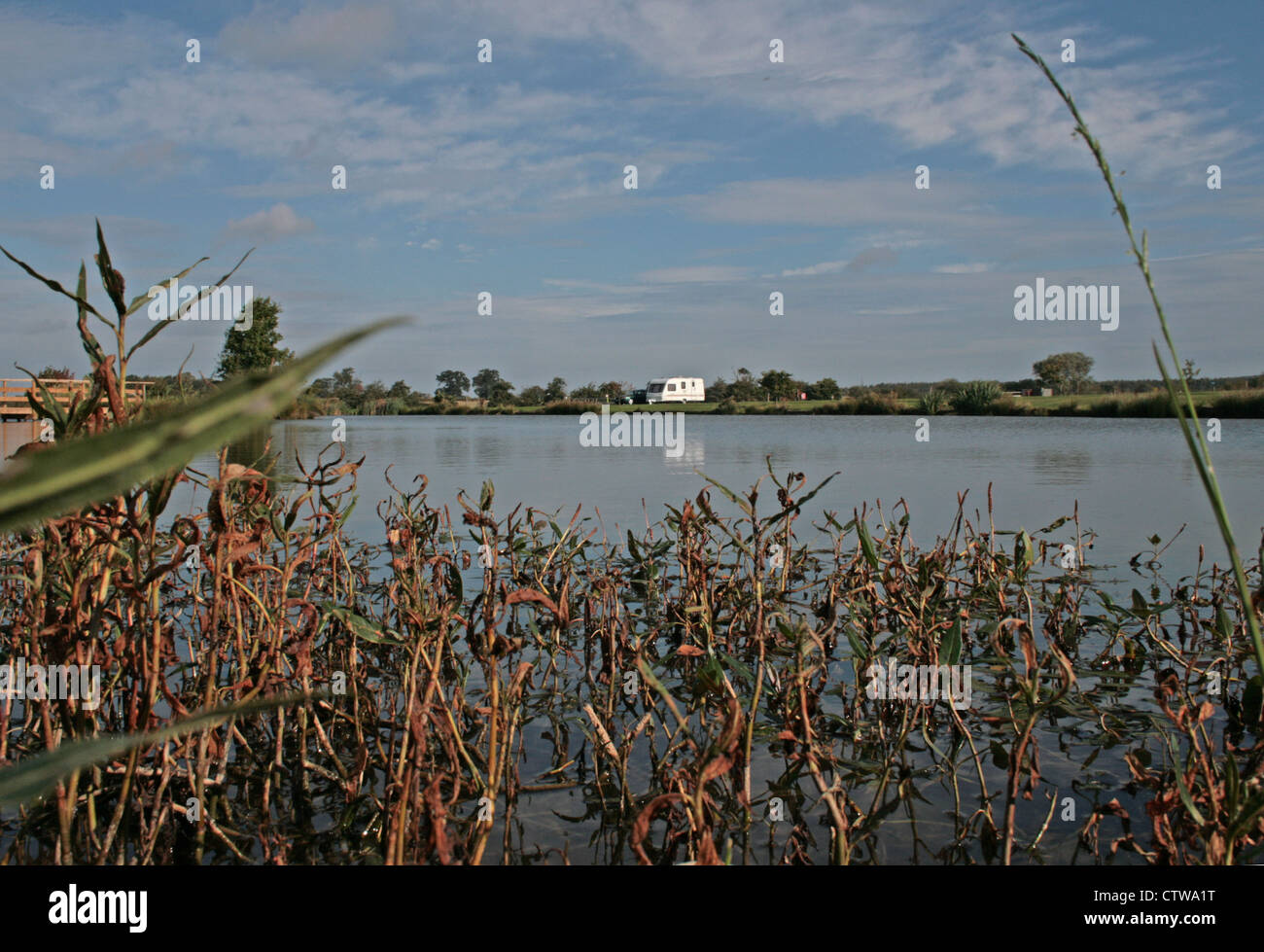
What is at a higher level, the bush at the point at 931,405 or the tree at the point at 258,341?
the tree at the point at 258,341

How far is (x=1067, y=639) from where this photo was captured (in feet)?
13.2

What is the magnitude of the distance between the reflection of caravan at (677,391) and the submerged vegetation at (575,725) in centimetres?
4390

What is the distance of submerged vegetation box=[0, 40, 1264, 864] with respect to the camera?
1.92m

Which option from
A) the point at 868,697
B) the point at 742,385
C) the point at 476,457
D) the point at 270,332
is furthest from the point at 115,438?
the point at 742,385

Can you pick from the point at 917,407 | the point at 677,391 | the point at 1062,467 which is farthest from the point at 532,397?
the point at 1062,467

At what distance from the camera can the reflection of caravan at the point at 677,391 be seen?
48719 mm

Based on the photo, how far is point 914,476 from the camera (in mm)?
10242

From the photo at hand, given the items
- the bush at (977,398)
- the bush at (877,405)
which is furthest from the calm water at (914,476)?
the bush at (877,405)

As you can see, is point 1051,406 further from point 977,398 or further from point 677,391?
point 677,391

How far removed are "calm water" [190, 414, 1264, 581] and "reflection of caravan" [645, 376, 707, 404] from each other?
98.1 ft

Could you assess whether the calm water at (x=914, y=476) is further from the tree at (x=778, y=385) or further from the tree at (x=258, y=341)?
the tree at (x=778, y=385)

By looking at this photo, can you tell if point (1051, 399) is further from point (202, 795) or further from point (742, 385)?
point (202, 795)

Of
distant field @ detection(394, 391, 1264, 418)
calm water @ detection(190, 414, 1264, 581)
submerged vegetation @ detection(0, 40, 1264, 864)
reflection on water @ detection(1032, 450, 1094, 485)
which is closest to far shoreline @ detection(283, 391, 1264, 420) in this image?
distant field @ detection(394, 391, 1264, 418)
